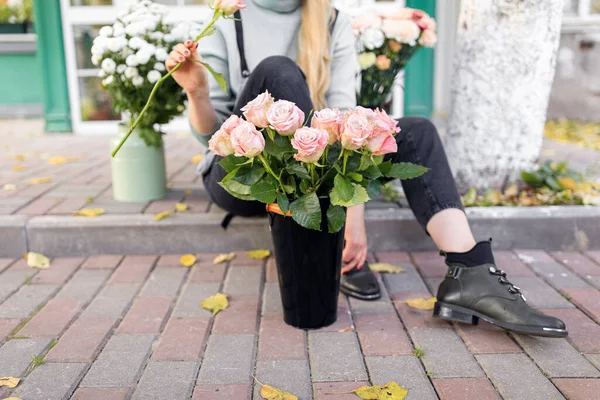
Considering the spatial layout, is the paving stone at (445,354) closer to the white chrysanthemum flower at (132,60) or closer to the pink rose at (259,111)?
the pink rose at (259,111)

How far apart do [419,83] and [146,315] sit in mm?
3652

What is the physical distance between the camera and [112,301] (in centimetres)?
191

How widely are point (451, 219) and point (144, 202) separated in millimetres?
1458

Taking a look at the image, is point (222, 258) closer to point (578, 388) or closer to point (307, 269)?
point (307, 269)

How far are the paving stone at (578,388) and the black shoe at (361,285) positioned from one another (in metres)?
0.65

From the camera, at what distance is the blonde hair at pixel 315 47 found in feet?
6.74

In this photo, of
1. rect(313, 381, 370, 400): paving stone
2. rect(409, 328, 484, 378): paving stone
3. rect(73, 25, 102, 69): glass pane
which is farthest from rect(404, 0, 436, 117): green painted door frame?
rect(313, 381, 370, 400): paving stone

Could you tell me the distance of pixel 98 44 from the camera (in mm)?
2354

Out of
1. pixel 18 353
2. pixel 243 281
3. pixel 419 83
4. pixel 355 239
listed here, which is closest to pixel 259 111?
pixel 355 239

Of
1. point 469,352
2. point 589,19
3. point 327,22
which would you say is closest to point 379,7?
point 589,19

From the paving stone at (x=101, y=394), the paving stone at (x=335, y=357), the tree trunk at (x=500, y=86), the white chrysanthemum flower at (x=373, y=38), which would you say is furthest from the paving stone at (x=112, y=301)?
the tree trunk at (x=500, y=86)

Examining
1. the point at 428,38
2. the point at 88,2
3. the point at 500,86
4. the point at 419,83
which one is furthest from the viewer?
the point at 419,83

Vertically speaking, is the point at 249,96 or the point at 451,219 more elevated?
the point at 249,96

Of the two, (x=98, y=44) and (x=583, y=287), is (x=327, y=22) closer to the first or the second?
(x=98, y=44)
